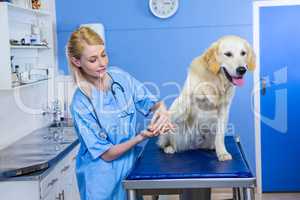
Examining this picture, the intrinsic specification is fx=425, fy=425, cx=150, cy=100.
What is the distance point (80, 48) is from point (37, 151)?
4.13ft

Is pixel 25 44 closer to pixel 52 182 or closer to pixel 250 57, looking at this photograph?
pixel 52 182

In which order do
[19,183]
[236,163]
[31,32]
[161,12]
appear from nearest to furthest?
[236,163] → [19,183] → [31,32] → [161,12]

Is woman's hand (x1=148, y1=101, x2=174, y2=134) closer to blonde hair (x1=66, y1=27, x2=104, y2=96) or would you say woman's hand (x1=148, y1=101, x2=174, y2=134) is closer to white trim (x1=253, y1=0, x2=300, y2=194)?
blonde hair (x1=66, y1=27, x2=104, y2=96)

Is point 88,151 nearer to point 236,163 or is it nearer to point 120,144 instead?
point 120,144

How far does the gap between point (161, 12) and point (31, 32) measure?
1127 millimetres

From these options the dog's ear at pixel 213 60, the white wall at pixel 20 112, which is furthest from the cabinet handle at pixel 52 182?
the dog's ear at pixel 213 60

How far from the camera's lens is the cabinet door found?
12.1 feet

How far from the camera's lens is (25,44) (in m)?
3.10

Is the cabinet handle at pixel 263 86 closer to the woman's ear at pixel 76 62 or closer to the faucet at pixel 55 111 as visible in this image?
the faucet at pixel 55 111

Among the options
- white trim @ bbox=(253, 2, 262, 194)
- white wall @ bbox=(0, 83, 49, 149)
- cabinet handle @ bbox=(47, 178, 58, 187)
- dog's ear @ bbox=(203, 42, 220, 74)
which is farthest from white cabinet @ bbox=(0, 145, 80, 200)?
white trim @ bbox=(253, 2, 262, 194)

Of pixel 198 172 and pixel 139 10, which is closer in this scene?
pixel 198 172

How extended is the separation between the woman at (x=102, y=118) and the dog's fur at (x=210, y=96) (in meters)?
0.13

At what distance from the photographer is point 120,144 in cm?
167

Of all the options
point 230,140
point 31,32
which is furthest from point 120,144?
point 31,32
